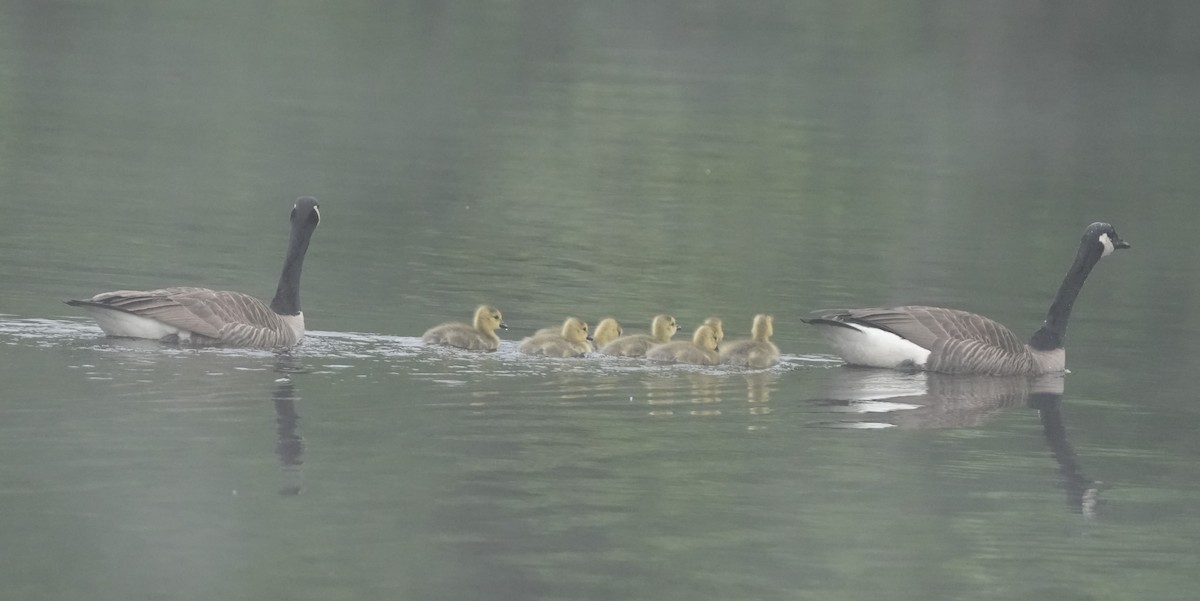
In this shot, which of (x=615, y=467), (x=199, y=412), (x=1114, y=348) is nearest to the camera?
(x=615, y=467)

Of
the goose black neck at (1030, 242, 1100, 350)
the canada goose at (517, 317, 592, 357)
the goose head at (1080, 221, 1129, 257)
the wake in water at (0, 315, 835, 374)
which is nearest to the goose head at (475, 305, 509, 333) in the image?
the wake in water at (0, 315, 835, 374)

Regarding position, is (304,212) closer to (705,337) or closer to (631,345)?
(631,345)

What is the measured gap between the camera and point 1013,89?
1908 inches

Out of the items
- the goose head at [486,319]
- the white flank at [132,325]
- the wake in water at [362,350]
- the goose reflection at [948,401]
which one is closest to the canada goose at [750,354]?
the wake in water at [362,350]

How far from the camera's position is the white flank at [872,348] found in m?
16.4

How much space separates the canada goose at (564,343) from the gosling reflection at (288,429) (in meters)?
1.81

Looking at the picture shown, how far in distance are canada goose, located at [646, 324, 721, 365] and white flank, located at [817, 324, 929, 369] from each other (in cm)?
89

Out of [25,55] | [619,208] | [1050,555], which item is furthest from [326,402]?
[25,55]

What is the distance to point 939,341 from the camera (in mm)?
16703

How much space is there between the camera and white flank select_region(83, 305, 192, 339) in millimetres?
15219

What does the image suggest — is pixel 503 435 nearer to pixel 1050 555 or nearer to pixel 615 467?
pixel 615 467

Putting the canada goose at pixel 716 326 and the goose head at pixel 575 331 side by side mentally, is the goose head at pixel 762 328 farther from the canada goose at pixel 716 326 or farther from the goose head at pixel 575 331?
the goose head at pixel 575 331

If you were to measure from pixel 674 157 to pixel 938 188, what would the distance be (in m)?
4.40

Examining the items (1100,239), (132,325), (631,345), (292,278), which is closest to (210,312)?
(132,325)
